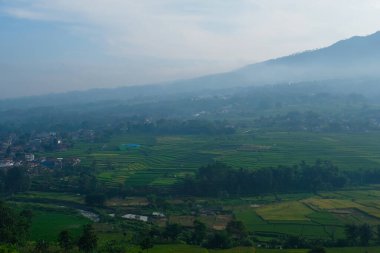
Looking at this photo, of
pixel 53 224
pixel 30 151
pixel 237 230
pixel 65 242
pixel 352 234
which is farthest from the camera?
pixel 30 151

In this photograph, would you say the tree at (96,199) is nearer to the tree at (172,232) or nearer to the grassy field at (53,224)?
the grassy field at (53,224)

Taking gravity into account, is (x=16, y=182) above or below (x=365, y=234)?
above

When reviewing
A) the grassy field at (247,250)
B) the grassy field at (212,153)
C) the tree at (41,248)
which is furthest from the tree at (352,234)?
the grassy field at (212,153)

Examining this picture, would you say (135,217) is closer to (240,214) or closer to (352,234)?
(240,214)

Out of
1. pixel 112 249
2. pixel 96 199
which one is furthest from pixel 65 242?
pixel 96 199

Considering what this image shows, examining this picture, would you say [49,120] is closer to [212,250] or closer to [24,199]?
[24,199]

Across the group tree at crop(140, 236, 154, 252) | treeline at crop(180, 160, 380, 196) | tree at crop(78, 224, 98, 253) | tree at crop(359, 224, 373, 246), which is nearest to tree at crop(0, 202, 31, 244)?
tree at crop(78, 224, 98, 253)
